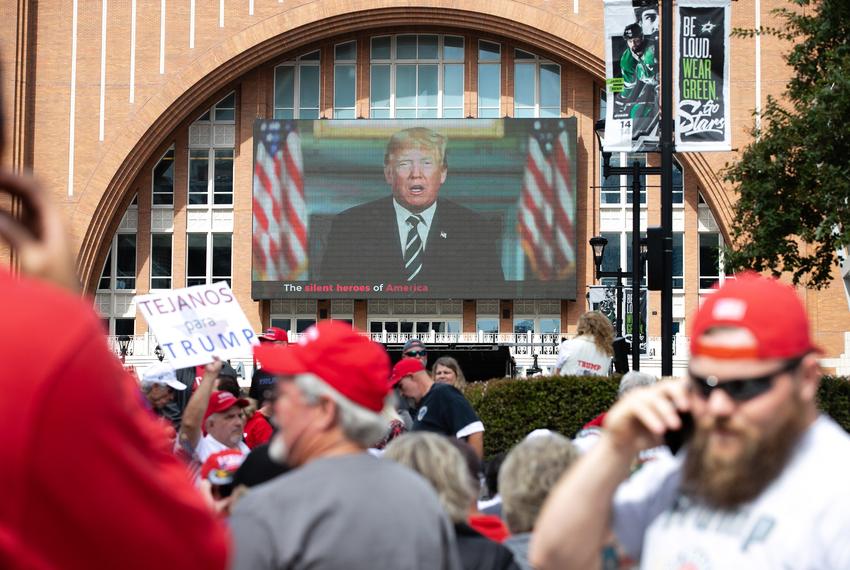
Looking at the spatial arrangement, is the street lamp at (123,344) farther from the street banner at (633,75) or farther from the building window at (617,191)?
the street banner at (633,75)

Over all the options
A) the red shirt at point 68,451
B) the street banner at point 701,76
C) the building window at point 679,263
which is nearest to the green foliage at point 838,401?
the street banner at point 701,76

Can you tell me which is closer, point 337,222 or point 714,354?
point 714,354

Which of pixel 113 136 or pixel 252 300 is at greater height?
pixel 113 136

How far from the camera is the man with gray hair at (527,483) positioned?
4.13 metres

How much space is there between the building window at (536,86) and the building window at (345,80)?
6.50 meters

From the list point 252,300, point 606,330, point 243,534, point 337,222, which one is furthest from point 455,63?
point 243,534

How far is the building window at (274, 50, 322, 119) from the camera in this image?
47.6 meters

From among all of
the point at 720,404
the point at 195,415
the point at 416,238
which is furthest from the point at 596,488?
the point at 416,238

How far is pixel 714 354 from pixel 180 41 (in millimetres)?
A: 45515

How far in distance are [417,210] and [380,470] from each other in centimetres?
4280

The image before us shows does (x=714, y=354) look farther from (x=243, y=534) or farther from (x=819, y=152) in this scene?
(x=819, y=152)

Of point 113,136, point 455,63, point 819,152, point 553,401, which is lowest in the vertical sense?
point 553,401

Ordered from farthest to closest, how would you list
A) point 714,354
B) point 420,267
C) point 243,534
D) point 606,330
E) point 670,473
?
point 420,267 < point 606,330 < point 243,534 < point 670,473 < point 714,354

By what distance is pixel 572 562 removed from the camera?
2309 mm
